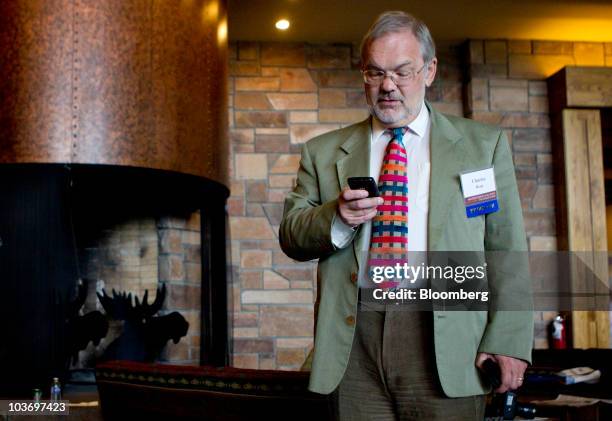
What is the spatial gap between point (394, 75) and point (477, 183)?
0.27 metres

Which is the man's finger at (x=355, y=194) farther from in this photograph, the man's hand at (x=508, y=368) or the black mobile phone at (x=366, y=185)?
the man's hand at (x=508, y=368)

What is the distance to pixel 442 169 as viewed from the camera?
5.32 ft

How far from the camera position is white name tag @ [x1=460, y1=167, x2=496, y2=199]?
1601mm

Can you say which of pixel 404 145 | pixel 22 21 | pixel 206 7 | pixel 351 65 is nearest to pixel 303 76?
pixel 351 65

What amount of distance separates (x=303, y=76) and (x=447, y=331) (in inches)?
185

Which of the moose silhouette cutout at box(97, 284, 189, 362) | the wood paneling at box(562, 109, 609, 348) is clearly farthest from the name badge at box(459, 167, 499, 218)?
the wood paneling at box(562, 109, 609, 348)

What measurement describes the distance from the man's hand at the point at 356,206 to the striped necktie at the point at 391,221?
2.8 inches

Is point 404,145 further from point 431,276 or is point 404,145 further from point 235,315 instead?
point 235,315

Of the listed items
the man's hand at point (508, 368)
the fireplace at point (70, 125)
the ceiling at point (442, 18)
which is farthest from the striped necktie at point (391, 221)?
the ceiling at point (442, 18)

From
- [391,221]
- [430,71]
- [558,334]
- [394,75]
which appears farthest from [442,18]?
[391,221]

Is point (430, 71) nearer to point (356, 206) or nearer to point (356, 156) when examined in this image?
point (356, 156)

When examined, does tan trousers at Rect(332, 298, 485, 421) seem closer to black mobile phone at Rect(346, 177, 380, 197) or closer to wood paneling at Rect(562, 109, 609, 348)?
black mobile phone at Rect(346, 177, 380, 197)

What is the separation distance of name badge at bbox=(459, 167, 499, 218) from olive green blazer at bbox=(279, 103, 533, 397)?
1cm

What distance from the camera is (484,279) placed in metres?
1.60
